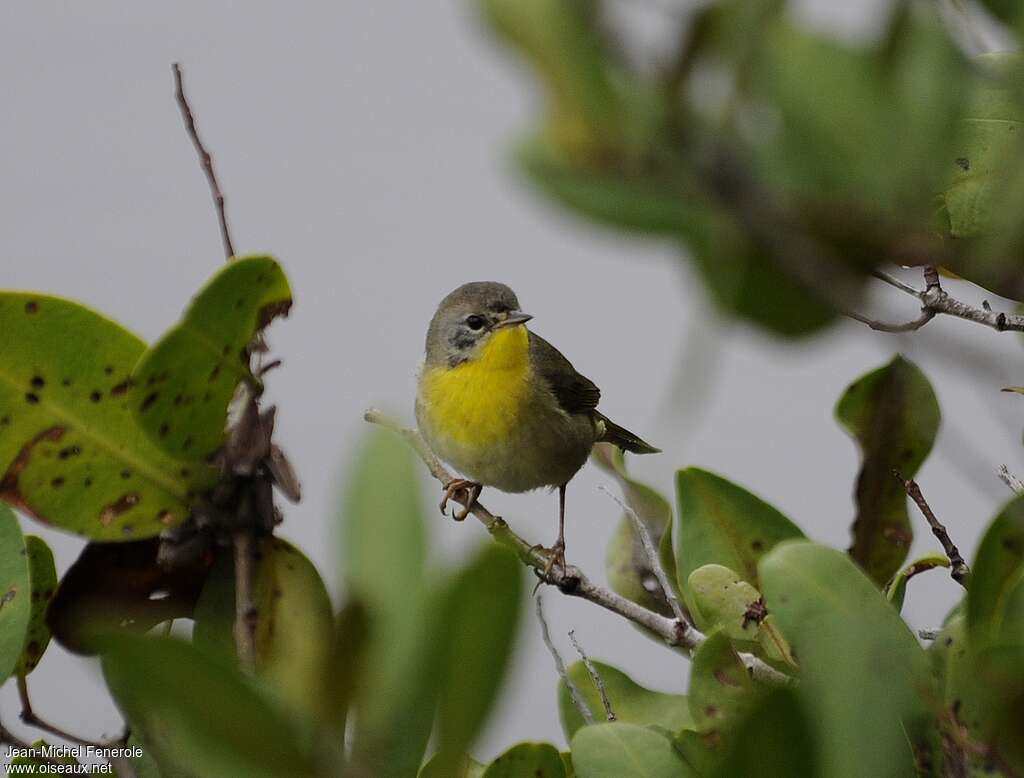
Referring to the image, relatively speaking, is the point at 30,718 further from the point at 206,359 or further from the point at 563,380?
the point at 563,380

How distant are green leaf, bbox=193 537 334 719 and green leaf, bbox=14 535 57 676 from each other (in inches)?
6.7

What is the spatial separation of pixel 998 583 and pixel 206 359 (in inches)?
18.3

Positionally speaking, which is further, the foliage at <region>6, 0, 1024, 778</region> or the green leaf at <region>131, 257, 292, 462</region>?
the green leaf at <region>131, 257, 292, 462</region>

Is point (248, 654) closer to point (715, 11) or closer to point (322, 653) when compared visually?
point (322, 653)

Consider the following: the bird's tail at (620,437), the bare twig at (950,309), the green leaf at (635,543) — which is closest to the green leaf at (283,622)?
the bare twig at (950,309)

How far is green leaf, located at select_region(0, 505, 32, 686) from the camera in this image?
87cm

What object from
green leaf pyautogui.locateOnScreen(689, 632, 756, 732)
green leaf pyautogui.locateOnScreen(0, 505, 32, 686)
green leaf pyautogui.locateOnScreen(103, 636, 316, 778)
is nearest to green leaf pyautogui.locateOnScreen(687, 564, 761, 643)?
green leaf pyautogui.locateOnScreen(689, 632, 756, 732)

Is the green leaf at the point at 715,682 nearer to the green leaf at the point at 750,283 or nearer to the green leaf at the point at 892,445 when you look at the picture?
the green leaf at the point at 892,445

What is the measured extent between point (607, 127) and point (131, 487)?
653 mm

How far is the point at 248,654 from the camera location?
0.62 metres

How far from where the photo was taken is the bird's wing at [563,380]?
2443mm

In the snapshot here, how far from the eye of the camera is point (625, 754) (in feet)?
2.47

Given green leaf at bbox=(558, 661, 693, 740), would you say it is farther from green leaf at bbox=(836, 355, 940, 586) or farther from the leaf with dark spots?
the leaf with dark spots

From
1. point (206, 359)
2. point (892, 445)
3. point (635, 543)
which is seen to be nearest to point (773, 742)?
point (206, 359)
